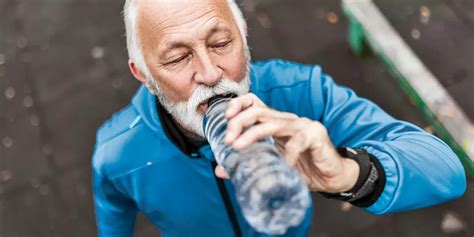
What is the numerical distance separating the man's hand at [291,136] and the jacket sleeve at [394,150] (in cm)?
27

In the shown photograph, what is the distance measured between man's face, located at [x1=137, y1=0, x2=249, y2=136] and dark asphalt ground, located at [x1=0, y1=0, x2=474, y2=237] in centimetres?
237

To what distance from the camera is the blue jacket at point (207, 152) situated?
1995mm

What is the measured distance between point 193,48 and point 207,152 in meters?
0.49

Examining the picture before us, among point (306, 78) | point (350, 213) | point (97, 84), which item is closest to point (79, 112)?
point (97, 84)

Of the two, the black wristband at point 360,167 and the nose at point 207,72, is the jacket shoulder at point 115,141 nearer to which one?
the nose at point 207,72

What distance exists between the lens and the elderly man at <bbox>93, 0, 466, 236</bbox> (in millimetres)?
1568

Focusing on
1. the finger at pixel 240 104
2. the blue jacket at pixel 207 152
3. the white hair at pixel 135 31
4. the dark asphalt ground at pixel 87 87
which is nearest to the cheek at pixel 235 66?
the white hair at pixel 135 31

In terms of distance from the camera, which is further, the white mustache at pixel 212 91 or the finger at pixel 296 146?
the white mustache at pixel 212 91

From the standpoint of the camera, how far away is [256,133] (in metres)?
1.31

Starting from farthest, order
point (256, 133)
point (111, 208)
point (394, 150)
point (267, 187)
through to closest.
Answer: point (111, 208)
point (394, 150)
point (256, 133)
point (267, 187)

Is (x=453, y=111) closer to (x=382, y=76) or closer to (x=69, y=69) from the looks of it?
(x=382, y=76)

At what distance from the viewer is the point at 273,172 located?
122 centimetres

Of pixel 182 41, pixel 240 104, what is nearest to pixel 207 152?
pixel 182 41

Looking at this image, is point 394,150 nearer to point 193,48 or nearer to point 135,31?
point 193,48
